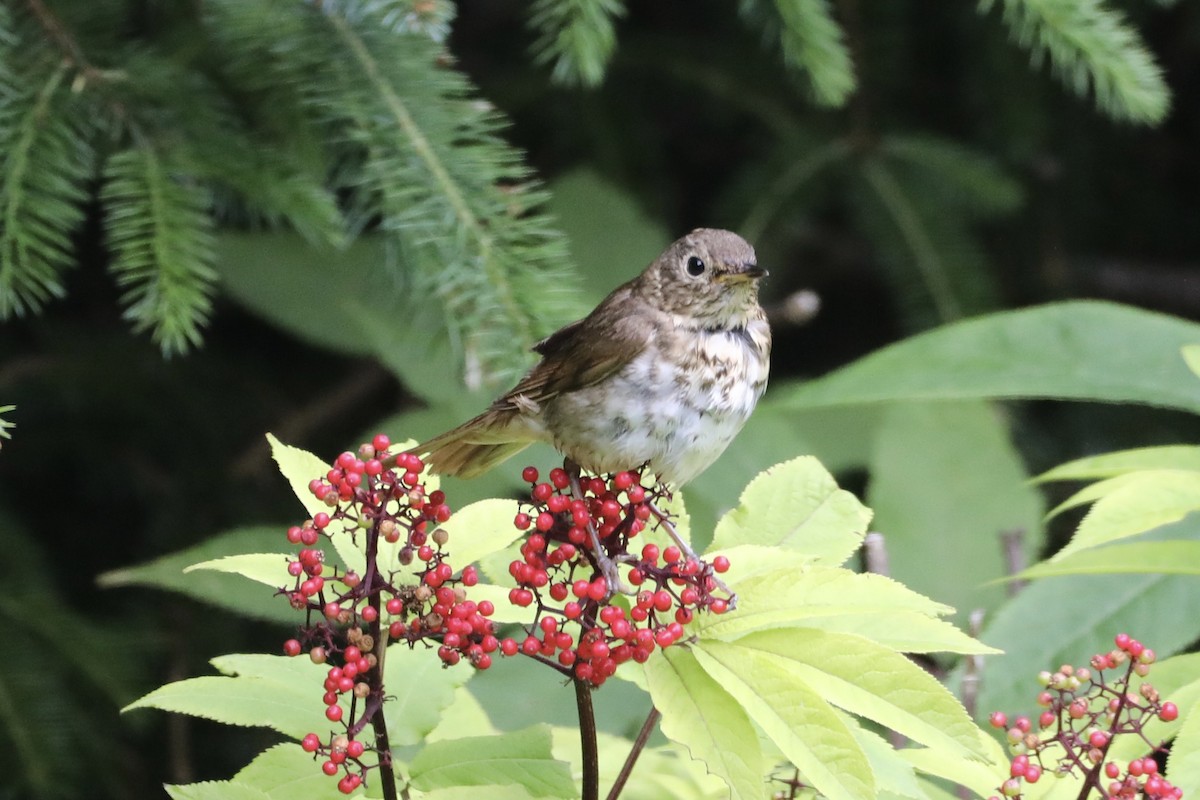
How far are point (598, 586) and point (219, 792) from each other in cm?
41

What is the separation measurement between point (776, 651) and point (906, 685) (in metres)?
0.13

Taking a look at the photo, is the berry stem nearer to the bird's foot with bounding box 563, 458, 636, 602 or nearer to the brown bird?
the bird's foot with bounding box 563, 458, 636, 602

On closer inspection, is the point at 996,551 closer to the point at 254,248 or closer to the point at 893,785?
the point at 893,785

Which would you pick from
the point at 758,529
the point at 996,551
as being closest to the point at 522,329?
the point at 758,529

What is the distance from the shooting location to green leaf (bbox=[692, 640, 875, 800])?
1.11 m

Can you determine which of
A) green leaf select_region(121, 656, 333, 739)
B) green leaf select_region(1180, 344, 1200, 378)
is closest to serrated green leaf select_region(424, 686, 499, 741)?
green leaf select_region(121, 656, 333, 739)

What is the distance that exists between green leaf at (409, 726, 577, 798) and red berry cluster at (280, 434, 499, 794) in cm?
10

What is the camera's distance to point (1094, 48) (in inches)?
82.9

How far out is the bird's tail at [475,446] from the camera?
A: 1.81m

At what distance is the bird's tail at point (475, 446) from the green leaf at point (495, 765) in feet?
1.64

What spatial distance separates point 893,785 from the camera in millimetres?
1225

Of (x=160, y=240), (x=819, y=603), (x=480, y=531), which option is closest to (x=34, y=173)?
(x=160, y=240)

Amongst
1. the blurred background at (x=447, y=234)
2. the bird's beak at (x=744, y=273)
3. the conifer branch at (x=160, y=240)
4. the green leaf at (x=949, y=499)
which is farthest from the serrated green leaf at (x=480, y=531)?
the green leaf at (x=949, y=499)

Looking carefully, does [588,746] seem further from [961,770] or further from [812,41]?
[812,41]
